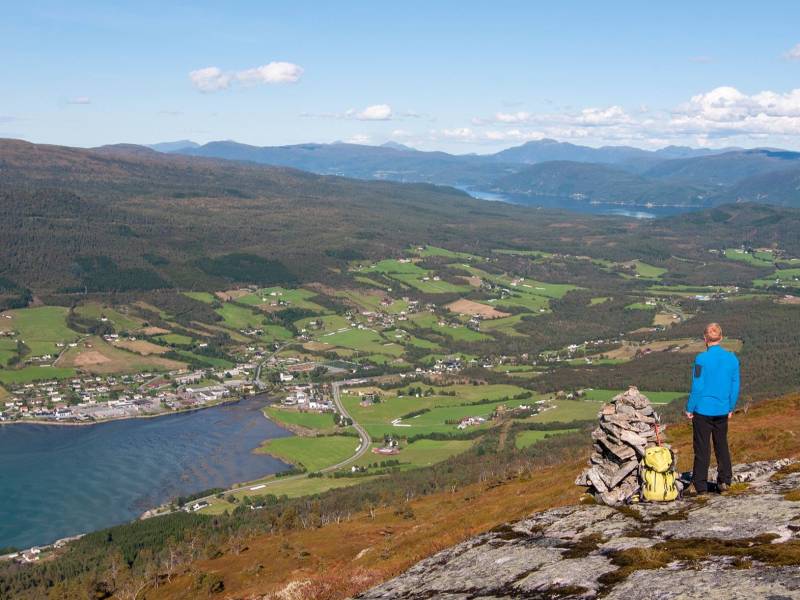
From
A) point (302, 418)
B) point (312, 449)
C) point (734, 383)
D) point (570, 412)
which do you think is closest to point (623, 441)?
point (734, 383)

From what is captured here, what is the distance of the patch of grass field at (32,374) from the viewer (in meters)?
185

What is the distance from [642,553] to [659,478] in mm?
6043

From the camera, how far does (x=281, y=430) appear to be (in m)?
156

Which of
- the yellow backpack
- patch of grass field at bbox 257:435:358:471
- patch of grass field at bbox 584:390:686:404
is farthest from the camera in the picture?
patch of grass field at bbox 584:390:686:404

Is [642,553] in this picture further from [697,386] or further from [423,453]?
[423,453]

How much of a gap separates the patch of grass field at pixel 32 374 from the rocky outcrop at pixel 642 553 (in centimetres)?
18670

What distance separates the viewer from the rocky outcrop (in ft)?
56.8

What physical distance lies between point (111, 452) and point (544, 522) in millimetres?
132836

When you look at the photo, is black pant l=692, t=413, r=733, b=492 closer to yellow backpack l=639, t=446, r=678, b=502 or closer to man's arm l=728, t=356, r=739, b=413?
man's arm l=728, t=356, r=739, b=413

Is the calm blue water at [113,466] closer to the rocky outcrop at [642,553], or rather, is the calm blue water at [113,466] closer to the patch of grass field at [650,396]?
the patch of grass field at [650,396]

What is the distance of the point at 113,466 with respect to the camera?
134m

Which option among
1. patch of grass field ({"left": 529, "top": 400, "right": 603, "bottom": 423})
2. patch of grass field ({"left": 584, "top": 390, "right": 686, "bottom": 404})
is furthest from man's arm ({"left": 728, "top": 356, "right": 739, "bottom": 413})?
patch of grass field ({"left": 584, "top": 390, "right": 686, "bottom": 404})

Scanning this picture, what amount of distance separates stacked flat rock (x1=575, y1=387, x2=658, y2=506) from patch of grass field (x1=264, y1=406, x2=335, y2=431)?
130427mm

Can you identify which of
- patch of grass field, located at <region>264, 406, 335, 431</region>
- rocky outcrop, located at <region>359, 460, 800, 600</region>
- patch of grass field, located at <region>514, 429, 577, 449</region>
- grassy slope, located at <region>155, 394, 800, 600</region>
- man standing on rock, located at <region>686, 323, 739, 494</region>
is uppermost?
man standing on rock, located at <region>686, 323, 739, 494</region>
